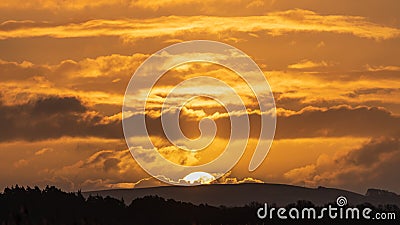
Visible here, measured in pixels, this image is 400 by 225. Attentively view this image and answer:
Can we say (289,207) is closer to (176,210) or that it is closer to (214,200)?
(176,210)

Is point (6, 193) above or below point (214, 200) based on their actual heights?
below

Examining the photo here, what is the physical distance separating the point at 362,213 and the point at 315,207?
3162mm

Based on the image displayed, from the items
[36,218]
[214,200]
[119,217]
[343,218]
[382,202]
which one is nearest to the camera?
[36,218]

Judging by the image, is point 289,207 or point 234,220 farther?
point 289,207

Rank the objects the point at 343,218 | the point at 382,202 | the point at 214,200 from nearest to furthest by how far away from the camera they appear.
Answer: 1. the point at 343,218
2. the point at 382,202
3. the point at 214,200

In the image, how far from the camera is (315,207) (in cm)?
7619

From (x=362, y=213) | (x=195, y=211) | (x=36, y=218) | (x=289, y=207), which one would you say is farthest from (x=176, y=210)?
(x=36, y=218)

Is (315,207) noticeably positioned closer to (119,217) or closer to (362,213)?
(362,213)

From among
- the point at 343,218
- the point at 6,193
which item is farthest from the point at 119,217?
the point at 343,218

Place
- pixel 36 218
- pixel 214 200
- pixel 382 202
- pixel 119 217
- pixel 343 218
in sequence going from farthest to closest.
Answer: pixel 214 200 → pixel 382 202 → pixel 343 218 → pixel 119 217 → pixel 36 218

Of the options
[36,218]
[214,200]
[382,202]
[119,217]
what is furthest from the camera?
[214,200]

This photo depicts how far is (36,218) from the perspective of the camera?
59.2m

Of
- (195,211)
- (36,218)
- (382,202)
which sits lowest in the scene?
(36,218)

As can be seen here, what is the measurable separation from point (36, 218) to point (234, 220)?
51.8ft
